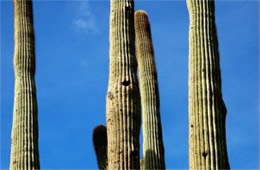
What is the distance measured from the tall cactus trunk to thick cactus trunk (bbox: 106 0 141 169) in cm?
284

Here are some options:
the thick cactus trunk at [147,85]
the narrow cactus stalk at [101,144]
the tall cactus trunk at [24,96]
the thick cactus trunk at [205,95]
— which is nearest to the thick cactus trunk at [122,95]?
the thick cactus trunk at [205,95]

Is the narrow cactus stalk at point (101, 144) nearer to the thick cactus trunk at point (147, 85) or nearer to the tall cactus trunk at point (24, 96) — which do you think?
the thick cactus trunk at point (147, 85)

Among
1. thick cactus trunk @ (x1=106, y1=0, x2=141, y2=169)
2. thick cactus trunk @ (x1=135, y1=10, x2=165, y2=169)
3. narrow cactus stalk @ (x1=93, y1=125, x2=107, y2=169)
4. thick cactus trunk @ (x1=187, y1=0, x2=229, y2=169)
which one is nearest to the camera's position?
thick cactus trunk @ (x1=187, y1=0, x2=229, y2=169)

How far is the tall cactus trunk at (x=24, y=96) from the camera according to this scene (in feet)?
44.9

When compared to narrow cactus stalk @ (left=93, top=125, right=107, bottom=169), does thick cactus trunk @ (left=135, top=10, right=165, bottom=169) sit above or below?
above

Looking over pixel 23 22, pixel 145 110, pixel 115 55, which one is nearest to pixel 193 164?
pixel 115 55

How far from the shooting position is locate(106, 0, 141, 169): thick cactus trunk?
36.8 ft

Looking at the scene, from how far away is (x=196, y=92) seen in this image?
430 inches

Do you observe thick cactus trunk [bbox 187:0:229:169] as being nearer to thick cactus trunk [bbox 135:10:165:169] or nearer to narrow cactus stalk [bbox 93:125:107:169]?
thick cactus trunk [bbox 135:10:165:169]

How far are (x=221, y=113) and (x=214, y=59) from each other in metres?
1.04

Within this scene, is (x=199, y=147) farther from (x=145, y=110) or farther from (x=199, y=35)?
(x=145, y=110)

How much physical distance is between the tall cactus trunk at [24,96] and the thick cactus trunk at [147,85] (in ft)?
9.11

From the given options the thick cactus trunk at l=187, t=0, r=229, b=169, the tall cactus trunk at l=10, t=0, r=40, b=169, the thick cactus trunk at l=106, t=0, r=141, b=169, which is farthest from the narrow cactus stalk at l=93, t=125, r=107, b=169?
the thick cactus trunk at l=187, t=0, r=229, b=169

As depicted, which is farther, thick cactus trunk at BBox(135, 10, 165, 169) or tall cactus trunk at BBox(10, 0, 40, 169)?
thick cactus trunk at BBox(135, 10, 165, 169)
